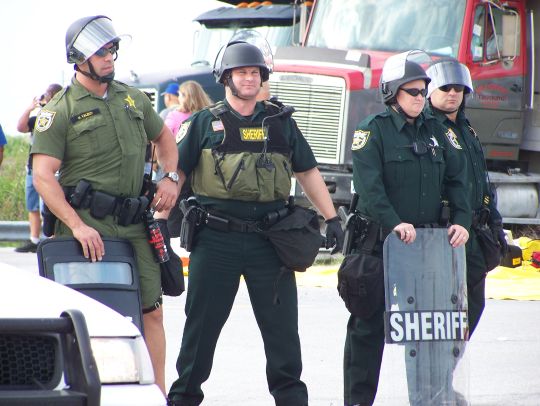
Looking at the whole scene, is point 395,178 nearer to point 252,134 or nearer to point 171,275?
point 252,134

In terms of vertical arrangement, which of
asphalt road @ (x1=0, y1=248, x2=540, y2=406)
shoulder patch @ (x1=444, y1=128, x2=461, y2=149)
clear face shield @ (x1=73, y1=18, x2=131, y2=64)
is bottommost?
asphalt road @ (x1=0, y1=248, x2=540, y2=406)

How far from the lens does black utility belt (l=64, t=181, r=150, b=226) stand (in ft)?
17.5

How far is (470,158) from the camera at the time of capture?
630cm

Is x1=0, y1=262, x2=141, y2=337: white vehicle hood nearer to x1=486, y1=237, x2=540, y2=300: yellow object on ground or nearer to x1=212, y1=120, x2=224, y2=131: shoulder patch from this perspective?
x1=212, y1=120, x2=224, y2=131: shoulder patch

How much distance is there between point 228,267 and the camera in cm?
565

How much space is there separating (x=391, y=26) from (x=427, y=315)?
803cm

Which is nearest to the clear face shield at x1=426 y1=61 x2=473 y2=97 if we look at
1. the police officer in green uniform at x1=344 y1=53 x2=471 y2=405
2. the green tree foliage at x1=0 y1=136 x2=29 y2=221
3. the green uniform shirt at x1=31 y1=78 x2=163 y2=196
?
the police officer in green uniform at x1=344 y1=53 x2=471 y2=405

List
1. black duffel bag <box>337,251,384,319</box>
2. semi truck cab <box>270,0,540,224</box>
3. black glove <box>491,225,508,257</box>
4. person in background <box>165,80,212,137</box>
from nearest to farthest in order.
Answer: black duffel bag <box>337,251,384,319</box> < black glove <box>491,225,508,257</box> < person in background <box>165,80,212,137</box> < semi truck cab <box>270,0,540,224</box>

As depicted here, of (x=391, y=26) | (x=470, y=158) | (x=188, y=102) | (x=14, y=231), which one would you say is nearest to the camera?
(x=470, y=158)

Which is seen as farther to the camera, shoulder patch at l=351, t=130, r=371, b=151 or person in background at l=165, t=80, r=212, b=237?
person in background at l=165, t=80, r=212, b=237

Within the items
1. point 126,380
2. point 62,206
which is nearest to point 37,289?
point 126,380

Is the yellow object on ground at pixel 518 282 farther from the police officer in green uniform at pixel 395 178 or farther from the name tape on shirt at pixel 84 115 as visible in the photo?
the name tape on shirt at pixel 84 115

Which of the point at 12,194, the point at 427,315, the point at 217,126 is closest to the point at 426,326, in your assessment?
the point at 427,315

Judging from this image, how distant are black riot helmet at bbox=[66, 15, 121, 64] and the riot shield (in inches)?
63.5
